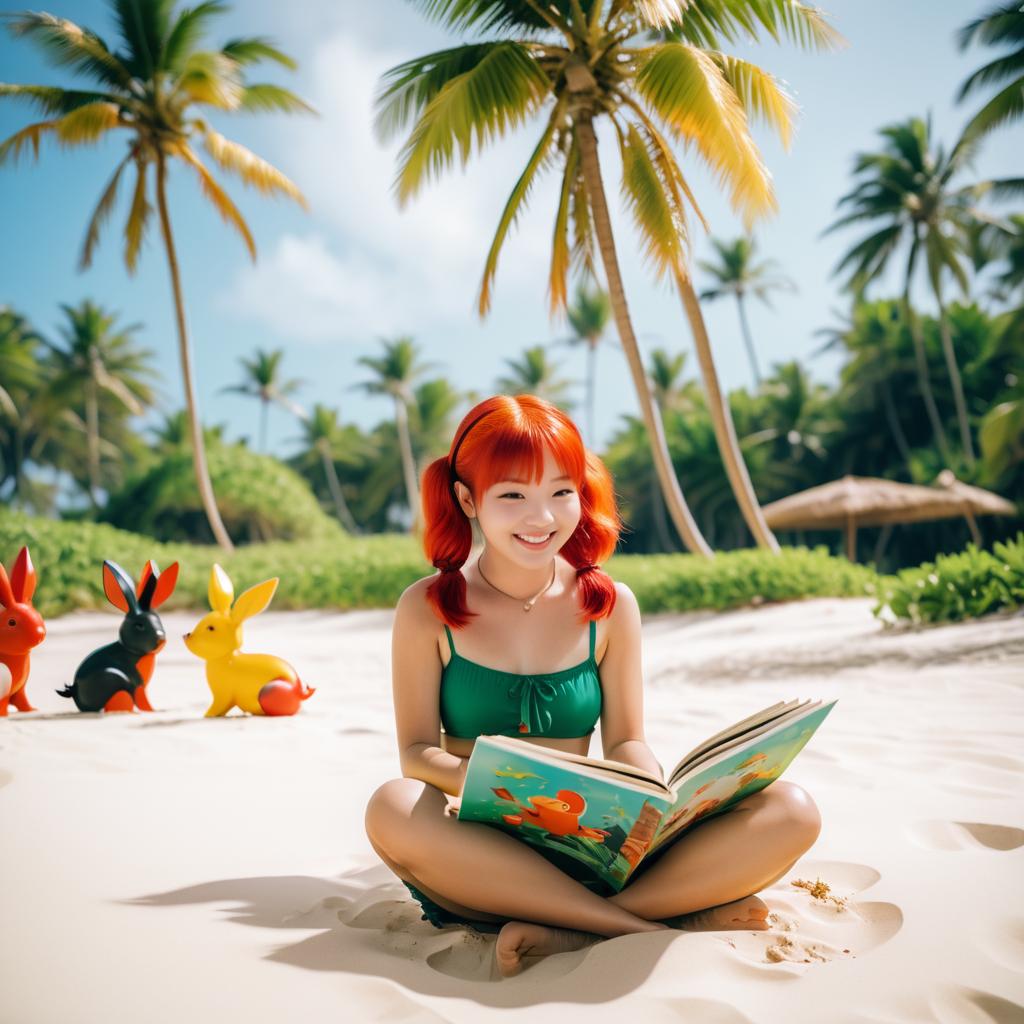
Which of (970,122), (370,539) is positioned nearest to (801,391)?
(970,122)

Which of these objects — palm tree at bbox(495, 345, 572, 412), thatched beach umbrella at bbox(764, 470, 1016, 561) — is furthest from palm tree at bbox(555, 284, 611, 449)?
thatched beach umbrella at bbox(764, 470, 1016, 561)

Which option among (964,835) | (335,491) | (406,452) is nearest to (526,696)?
(964,835)

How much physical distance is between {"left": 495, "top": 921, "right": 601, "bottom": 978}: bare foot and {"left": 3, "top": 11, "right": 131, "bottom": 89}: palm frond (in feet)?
49.1

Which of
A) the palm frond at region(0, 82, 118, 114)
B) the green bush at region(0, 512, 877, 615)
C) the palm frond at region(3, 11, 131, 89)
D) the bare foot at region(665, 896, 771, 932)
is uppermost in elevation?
the palm frond at region(3, 11, 131, 89)

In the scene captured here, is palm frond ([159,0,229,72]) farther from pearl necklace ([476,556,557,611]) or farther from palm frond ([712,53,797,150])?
pearl necklace ([476,556,557,611])

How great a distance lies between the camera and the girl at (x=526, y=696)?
146 cm

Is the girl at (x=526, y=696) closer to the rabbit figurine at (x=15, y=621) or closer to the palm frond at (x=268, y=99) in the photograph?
the rabbit figurine at (x=15, y=621)

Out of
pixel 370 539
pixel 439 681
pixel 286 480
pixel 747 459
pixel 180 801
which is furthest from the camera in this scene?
pixel 747 459

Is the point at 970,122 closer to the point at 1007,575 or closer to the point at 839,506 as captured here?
the point at 839,506

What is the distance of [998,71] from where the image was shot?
45.2ft

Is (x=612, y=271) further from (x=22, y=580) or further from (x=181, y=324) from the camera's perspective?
(x=181, y=324)

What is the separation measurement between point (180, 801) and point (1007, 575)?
639 cm

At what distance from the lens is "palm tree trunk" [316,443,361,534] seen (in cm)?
3194

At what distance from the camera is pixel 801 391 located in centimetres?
2383
